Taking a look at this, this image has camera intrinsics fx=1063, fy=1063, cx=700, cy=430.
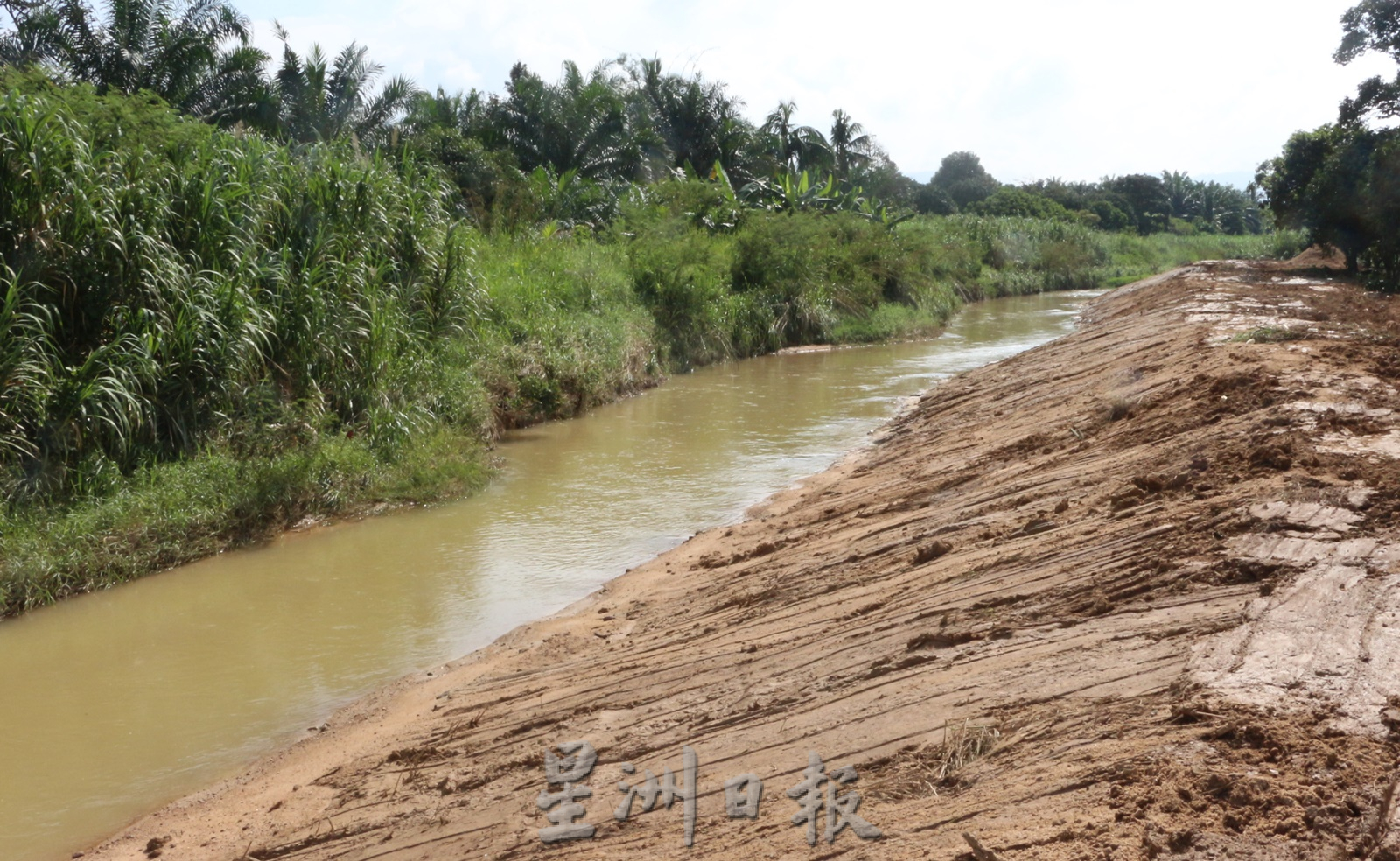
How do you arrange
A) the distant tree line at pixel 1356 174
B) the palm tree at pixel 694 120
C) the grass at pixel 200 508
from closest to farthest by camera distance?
the grass at pixel 200 508
the distant tree line at pixel 1356 174
the palm tree at pixel 694 120

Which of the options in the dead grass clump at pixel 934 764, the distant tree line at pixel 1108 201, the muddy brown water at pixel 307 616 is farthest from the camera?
the distant tree line at pixel 1108 201

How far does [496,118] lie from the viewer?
28.5 meters

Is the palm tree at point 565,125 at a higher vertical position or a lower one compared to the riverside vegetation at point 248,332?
higher

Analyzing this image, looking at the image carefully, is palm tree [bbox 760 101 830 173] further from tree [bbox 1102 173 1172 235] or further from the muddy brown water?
tree [bbox 1102 173 1172 235]

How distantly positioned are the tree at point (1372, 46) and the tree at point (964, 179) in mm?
46574

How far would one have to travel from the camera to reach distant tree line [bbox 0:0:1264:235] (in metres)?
22.7

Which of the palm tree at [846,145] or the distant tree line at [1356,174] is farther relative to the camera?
the palm tree at [846,145]

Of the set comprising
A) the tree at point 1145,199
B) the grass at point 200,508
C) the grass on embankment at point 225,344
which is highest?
the tree at point 1145,199

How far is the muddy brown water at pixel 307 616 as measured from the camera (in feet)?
16.4

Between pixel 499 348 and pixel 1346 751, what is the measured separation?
439 inches

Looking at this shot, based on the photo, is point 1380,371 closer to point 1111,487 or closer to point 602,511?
point 1111,487

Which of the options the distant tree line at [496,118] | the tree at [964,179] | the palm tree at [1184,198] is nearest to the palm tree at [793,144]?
the distant tree line at [496,118]

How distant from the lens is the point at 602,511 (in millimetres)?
9445

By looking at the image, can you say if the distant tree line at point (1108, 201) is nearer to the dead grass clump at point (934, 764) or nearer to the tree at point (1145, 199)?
the tree at point (1145, 199)
